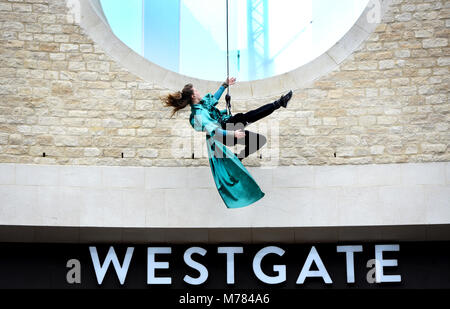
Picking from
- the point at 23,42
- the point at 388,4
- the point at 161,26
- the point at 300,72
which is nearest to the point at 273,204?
the point at 300,72

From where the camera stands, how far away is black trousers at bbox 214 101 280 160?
521 inches

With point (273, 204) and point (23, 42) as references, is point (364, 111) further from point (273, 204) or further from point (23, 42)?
point (23, 42)

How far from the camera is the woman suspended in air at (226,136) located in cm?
1287

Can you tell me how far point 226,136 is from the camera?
1301 cm

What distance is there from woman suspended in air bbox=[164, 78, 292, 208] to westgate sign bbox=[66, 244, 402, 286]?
1.13 meters

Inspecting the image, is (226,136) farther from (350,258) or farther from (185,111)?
(350,258)

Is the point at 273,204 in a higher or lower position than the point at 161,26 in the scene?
lower

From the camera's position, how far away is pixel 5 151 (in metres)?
13.1

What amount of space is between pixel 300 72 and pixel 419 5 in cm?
246

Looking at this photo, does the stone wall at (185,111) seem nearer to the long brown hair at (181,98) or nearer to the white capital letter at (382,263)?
the long brown hair at (181,98)

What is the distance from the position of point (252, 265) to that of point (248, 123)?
2.53 meters

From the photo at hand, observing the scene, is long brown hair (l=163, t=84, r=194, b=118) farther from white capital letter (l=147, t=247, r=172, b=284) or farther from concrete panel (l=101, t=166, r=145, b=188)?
white capital letter (l=147, t=247, r=172, b=284)

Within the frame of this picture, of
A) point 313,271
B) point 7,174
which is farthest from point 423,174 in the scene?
point 7,174
